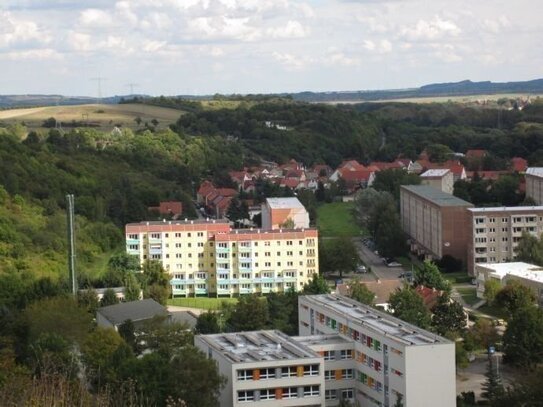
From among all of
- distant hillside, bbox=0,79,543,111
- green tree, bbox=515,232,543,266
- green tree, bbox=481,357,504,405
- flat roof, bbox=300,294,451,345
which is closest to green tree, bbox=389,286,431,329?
flat roof, bbox=300,294,451,345

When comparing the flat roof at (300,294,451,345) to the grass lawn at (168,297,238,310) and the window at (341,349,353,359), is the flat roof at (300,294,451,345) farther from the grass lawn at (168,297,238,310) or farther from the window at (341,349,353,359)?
the grass lawn at (168,297,238,310)

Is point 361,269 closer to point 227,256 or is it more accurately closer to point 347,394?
point 227,256

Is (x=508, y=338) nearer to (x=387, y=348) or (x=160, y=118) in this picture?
(x=387, y=348)

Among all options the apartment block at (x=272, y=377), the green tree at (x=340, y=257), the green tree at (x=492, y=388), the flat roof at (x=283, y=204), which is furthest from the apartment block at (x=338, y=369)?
the flat roof at (x=283, y=204)

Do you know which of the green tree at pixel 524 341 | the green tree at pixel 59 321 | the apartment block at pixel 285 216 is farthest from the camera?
the apartment block at pixel 285 216

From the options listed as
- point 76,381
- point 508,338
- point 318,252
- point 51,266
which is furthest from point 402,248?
point 76,381

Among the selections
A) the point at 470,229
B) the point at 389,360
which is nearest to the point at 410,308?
the point at 389,360

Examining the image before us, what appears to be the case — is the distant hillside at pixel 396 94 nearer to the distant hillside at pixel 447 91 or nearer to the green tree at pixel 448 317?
the distant hillside at pixel 447 91
